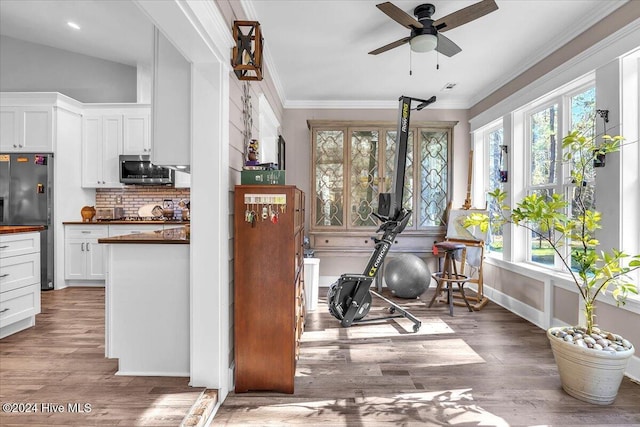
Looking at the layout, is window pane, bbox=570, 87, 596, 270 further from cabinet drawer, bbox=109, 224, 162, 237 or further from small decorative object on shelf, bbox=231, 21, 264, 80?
cabinet drawer, bbox=109, 224, 162, 237

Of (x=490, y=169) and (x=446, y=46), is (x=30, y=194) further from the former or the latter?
(x=490, y=169)

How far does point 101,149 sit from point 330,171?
3.39 metres

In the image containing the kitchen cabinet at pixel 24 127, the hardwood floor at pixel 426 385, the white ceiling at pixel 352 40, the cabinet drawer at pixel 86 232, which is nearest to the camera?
the hardwood floor at pixel 426 385

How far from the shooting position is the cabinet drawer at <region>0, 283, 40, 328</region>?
114 inches

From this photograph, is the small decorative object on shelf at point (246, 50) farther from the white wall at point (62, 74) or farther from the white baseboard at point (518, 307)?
the white wall at point (62, 74)

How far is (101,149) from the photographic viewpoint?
4.99 m

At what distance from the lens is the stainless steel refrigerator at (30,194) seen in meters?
4.51

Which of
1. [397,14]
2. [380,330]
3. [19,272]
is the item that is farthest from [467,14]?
[19,272]

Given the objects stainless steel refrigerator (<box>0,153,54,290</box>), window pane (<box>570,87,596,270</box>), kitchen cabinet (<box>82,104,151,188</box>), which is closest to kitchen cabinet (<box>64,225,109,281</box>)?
stainless steel refrigerator (<box>0,153,54,290</box>)

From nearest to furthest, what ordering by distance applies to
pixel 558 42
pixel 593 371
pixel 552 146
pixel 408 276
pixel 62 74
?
pixel 593 371 < pixel 558 42 < pixel 552 146 < pixel 408 276 < pixel 62 74

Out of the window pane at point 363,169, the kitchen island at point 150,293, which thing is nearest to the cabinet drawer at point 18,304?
the kitchen island at point 150,293

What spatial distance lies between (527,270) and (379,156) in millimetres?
2313

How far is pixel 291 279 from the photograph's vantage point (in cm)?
214

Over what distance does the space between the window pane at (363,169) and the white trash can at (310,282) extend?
125 cm
